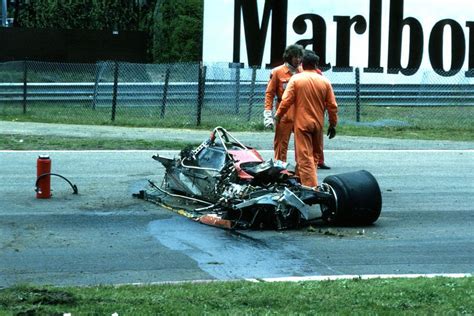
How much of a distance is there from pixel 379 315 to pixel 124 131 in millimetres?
14213

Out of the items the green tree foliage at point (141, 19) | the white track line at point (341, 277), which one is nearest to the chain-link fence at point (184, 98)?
the green tree foliage at point (141, 19)

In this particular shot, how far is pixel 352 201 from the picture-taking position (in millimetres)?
10094

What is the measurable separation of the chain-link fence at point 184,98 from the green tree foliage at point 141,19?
8.79m

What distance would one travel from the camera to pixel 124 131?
2016cm

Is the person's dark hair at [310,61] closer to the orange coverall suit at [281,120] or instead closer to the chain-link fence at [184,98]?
the orange coverall suit at [281,120]

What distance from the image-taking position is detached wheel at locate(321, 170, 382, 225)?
10.1 m

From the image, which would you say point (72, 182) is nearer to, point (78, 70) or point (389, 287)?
point (389, 287)

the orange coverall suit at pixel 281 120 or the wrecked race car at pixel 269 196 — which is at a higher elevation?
the orange coverall suit at pixel 281 120

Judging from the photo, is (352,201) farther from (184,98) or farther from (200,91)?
(184,98)

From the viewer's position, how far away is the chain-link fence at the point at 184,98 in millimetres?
23125

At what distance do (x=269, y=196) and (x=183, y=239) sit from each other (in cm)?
99

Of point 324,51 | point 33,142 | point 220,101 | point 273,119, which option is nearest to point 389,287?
point 273,119

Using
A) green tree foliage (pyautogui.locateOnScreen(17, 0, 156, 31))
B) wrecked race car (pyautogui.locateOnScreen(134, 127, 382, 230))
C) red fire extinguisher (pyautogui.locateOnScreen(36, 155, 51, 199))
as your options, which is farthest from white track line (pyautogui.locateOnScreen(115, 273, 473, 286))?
green tree foliage (pyautogui.locateOnScreen(17, 0, 156, 31))

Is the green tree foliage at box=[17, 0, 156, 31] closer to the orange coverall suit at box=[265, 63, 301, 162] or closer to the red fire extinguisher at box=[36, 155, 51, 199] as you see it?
the orange coverall suit at box=[265, 63, 301, 162]
